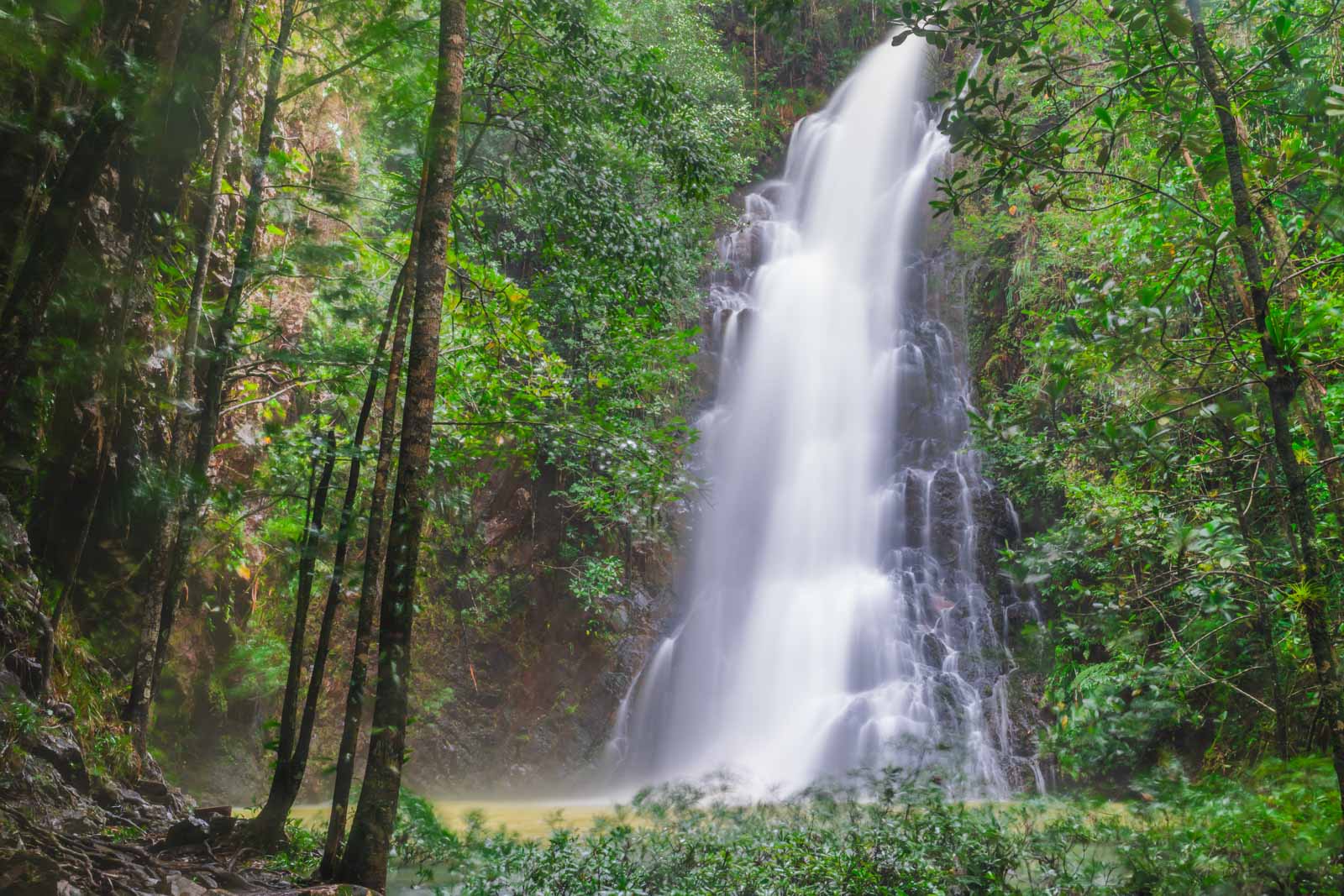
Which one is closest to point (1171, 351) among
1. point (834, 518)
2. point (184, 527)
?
point (184, 527)

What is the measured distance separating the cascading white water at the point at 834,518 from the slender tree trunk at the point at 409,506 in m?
7.52

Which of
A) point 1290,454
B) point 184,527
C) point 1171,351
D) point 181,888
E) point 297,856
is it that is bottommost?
point 297,856

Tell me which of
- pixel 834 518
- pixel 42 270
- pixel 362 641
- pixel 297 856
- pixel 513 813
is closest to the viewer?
pixel 42 270

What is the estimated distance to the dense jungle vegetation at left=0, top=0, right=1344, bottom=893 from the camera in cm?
401

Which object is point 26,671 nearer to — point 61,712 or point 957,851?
point 61,712

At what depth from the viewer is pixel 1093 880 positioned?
4.58 meters

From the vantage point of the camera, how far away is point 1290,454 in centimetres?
318

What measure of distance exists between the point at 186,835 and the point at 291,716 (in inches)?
44.2

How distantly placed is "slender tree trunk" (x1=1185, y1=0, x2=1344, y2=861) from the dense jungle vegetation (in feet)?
0.06

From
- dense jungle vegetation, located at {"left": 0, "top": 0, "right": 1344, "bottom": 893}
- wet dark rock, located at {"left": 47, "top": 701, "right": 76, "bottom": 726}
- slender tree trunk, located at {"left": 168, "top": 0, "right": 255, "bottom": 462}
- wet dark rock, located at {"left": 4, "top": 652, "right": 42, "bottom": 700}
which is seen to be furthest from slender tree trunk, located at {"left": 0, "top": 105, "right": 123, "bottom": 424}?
wet dark rock, located at {"left": 47, "top": 701, "right": 76, "bottom": 726}

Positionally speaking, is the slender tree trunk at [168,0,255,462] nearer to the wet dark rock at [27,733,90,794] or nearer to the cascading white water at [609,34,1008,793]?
the wet dark rock at [27,733,90,794]

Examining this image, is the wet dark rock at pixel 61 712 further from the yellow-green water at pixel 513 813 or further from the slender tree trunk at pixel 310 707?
the yellow-green water at pixel 513 813

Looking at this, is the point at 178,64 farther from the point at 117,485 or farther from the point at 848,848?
the point at 848,848

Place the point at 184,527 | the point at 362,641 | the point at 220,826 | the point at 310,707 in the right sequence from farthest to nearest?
the point at 184,527
the point at 310,707
the point at 220,826
the point at 362,641
